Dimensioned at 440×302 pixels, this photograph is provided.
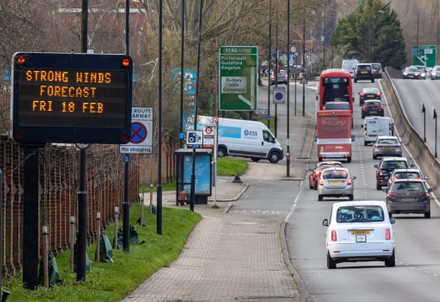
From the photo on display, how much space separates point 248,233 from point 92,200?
35.6ft

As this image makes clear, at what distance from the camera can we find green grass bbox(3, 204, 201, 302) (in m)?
19.8

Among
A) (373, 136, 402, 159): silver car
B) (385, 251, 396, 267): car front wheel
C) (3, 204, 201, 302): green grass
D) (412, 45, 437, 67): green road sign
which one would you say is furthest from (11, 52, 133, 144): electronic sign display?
(412, 45, 437, 67): green road sign

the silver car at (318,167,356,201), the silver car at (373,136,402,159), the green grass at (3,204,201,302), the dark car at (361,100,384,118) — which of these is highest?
the dark car at (361,100,384,118)

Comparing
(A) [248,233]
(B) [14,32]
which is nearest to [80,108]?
(B) [14,32]

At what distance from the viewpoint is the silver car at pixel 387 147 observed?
77.8 meters

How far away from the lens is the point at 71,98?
19.3 metres

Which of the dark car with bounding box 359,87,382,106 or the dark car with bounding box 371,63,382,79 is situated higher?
the dark car with bounding box 371,63,382,79

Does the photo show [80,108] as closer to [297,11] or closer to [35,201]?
[35,201]

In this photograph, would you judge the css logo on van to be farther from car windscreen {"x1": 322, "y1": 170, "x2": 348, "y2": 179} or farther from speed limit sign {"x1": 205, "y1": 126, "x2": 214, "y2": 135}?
speed limit sign {"x1": 205, "y1": 126, "x2": 214, "y2": 135}

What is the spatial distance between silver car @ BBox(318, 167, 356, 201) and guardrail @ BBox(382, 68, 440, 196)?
552cm

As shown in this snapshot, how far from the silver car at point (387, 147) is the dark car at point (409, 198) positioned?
99.0ft

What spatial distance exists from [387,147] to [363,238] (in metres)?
48.8

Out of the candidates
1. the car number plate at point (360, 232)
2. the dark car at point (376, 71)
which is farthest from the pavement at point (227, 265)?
the dark car at point (376, 71)

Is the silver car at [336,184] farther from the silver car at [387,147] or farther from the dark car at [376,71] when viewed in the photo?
the dark car at [376,71]
